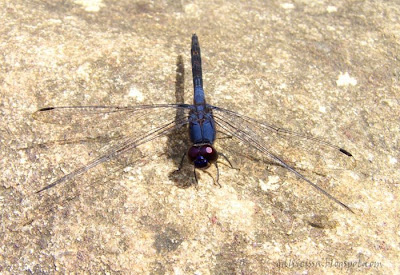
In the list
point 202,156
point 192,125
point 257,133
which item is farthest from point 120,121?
point 257,133

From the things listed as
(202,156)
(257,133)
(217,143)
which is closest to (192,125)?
(217,143)

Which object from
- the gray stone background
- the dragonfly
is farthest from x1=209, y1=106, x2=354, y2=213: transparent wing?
the gray stone background

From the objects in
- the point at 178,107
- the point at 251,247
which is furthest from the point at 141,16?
the point at 251,247

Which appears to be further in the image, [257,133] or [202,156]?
[257,133]

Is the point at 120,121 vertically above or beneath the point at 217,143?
above

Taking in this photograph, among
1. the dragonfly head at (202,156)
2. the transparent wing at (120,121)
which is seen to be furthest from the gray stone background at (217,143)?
the dragonfly head at (202,156)

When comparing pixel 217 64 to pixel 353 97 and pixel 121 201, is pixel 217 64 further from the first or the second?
pixel 121 201

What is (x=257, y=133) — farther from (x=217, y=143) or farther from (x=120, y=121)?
(x=120, y=121)
